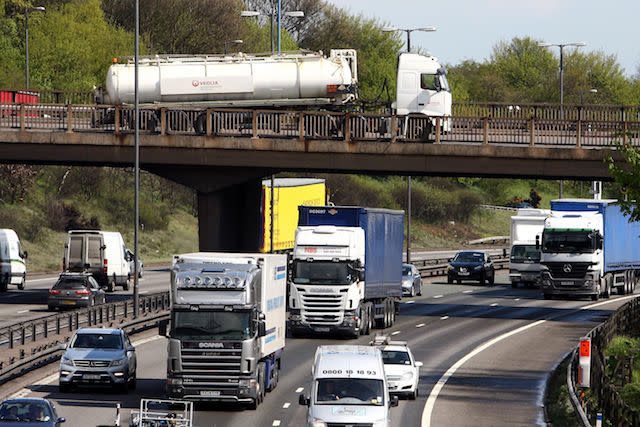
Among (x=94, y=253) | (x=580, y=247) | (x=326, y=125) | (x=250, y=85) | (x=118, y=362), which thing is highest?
(x=250, y=85)

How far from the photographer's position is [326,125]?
5038 centimetres

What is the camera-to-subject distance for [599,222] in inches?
2388

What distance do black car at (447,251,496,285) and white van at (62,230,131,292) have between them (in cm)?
2137

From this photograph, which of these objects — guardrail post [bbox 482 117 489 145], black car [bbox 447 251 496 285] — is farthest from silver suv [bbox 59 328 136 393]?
black car [bbox 447 251 496 285]

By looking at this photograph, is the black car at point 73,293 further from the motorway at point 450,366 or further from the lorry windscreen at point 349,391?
the lorry windscreen at point 349,391

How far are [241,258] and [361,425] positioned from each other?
7.22m

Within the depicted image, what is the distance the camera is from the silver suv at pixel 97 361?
30.9 meters

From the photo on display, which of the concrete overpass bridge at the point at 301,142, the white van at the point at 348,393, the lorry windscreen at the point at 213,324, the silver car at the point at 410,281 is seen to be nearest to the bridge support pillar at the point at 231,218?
the concrete overpass bridge at the point at 301,142

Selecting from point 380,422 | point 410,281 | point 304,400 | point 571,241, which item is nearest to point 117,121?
point 410,281

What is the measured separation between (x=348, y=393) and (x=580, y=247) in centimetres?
3770

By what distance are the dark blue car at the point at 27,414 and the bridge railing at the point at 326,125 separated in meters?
27.7

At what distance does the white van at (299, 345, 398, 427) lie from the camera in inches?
948

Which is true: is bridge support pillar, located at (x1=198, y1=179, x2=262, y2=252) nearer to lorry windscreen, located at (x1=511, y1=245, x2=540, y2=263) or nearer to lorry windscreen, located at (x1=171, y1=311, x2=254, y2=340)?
lorry windscreen, located at (x1=511, y1=245, x2=540, y2=263)

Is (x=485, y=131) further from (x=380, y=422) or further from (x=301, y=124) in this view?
(x=380, y=422)
